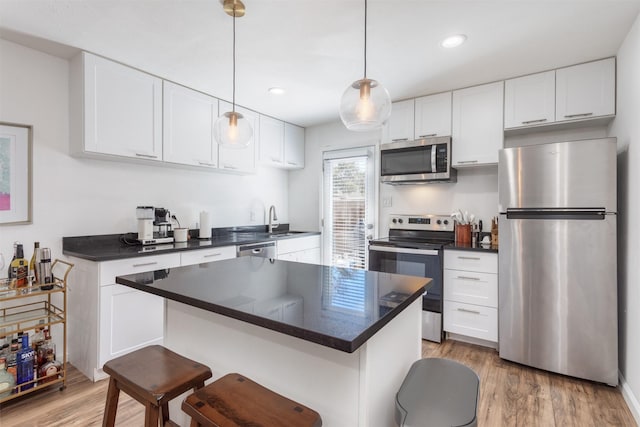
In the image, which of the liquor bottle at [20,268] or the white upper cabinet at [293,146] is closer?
the liquor bottle at [20,268]

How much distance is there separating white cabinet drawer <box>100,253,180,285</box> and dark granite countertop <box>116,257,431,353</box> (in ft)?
2.89

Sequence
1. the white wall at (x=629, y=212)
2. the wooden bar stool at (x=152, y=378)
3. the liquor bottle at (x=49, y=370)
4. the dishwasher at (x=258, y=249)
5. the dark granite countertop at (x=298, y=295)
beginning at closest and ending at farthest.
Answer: the dark granite countertop at (x=298, y=295)
the wooden bar stool at (x=152, y=378)
the white wall at (x=629, y=212)
the liquor bottle at (x=49, y=370)
the dishwasher at (x=258, y=249)

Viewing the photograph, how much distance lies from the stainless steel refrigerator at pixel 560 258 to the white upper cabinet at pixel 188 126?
2.78 metres

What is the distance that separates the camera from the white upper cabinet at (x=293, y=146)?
168 inches

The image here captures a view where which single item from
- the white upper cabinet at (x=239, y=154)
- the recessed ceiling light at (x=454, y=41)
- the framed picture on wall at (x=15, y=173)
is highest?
the recessed ceiling light at (x=454, y=41)

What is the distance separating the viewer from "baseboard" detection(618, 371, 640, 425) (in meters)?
1.88

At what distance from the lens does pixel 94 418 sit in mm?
1860

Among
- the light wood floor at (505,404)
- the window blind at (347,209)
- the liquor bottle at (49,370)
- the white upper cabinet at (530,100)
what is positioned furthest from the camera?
the window blind at (347,209)

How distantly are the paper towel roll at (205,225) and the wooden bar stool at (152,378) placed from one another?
204 centimetres

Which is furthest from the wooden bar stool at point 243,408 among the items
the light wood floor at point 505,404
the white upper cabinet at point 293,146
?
the white upper cabinet at point 293,146

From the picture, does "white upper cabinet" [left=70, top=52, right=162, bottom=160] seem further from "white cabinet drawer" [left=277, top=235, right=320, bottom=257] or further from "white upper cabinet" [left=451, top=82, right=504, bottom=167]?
"white upper cabinet" [left=451, top=82, right=504, bottom=167]

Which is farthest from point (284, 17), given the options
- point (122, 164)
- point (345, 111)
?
point (122, 164)

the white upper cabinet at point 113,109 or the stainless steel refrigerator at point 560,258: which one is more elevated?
the white upper cabinet at point 113,109

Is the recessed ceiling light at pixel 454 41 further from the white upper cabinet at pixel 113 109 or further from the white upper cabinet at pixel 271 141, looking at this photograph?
the white upper cabinet at pixel 113 109
